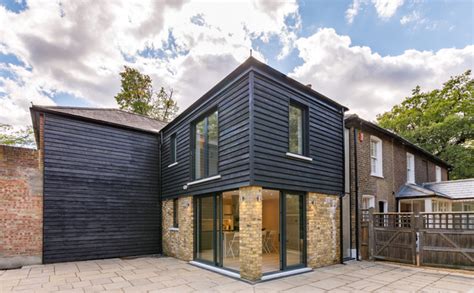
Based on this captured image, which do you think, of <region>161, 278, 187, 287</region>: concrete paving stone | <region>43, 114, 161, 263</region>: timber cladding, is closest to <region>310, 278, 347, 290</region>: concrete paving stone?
Answer: <region>161, 278, 187, 287</region>: concrete paving stone

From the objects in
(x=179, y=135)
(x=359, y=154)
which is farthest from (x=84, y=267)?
(x=359, y=154)

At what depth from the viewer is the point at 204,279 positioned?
623 centimetres

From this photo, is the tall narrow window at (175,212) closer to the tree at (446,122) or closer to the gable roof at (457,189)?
the gable roof at (457,189)

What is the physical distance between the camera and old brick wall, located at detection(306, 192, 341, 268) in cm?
732

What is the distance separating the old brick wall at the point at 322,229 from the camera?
732 centimetres

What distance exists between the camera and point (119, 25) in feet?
33.9

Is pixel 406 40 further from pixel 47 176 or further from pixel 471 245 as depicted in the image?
pixel 47 176

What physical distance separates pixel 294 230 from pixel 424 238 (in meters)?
4.02

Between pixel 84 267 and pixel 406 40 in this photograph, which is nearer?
pixel 84 267

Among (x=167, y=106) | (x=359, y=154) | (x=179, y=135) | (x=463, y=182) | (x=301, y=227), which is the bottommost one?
(x=301, y=227)

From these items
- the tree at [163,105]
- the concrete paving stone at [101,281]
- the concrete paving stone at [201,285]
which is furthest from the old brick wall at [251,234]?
the tree at [163,105]

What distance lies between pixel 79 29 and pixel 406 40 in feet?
47.4

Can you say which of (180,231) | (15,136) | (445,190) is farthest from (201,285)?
(15,136)

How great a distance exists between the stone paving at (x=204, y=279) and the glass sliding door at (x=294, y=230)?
47 centimetres
